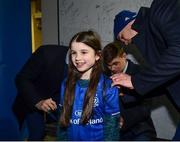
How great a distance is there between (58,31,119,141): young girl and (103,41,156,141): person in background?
5.1 inches

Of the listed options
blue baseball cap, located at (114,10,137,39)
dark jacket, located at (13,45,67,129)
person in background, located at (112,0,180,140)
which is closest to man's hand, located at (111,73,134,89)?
person in background, located at (112,0,180,140)

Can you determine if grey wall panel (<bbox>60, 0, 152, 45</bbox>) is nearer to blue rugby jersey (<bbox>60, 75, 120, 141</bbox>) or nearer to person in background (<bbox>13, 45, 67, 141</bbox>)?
person in background (<bbox>13, 45, 67, 141</bbox>)

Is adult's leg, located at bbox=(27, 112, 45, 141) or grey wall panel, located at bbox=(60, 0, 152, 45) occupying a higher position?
grey wall panel, located at bbox=(60, 0, 152, 45)

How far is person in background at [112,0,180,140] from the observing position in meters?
1.28

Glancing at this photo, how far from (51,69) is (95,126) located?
459mm

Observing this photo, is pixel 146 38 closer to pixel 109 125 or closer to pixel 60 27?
pixel 109 125

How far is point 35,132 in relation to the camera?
184 centimetres

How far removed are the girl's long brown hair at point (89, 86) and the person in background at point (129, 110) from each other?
171 mm

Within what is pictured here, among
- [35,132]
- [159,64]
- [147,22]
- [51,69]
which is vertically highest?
[147,22]

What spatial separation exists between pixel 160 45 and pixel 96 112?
43cm

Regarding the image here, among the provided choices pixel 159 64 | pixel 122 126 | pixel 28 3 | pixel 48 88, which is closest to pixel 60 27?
pixel 28 3

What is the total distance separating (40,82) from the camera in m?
1.87

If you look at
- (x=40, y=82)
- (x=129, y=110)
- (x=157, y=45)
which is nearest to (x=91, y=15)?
(x=40, y=82)

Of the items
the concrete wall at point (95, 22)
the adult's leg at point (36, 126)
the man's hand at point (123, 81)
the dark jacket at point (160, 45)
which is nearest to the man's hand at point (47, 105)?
the adult's leg at point (36, 126)
